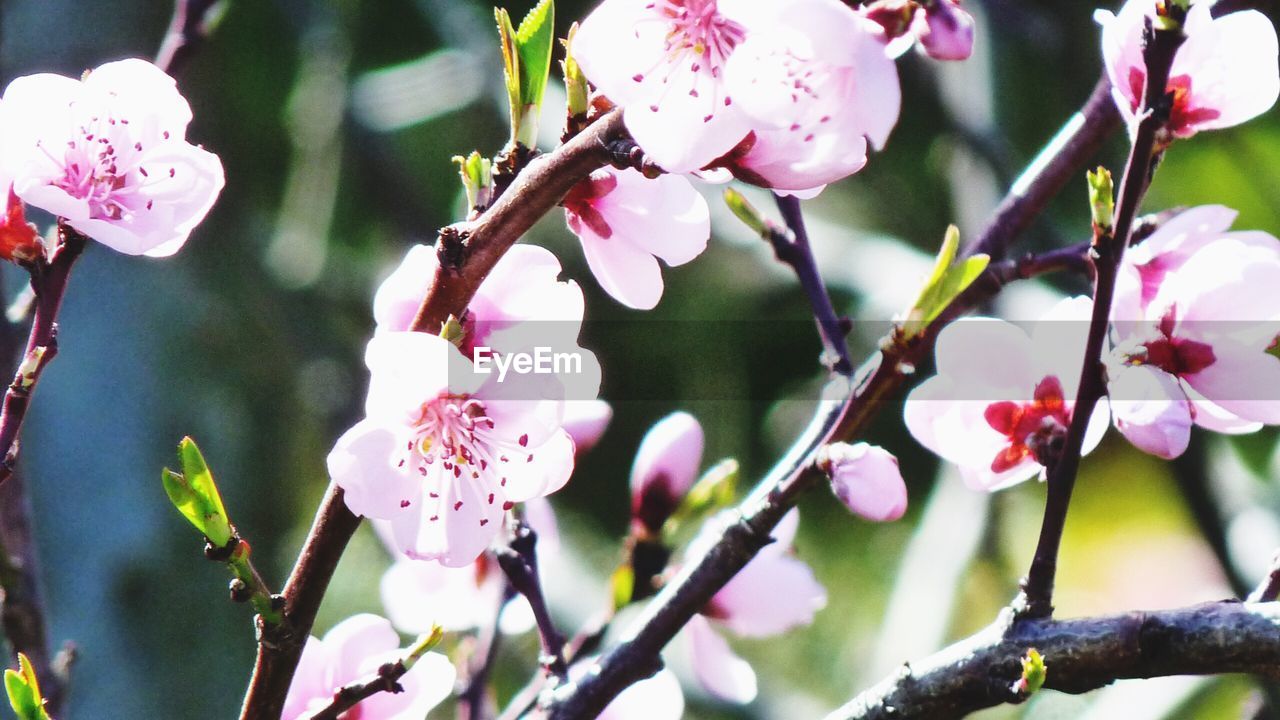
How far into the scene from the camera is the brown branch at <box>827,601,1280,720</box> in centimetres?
43

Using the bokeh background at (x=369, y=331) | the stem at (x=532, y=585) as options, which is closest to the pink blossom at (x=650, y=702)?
the stem at (x=532, y=585)

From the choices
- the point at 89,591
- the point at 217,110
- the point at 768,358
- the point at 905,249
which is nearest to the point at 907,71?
the point at 905,249

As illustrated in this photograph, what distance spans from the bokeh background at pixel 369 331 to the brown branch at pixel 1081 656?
452 millimetres

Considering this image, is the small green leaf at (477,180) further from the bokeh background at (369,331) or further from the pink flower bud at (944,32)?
the bokeh background at (369,331)

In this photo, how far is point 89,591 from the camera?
3.98ft

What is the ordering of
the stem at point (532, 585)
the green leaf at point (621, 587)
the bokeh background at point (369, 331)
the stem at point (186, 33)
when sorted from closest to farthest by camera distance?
the stem at point (532, 585) → the green leaf at point (621, 587) → the stem at point (186, 33) → the bokeh background at point (369, 331)

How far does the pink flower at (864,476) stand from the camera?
1.59 feet

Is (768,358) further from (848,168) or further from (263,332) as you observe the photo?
(848,168)

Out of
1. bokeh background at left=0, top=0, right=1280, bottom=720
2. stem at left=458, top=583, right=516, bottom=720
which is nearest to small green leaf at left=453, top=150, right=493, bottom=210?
stem at left=458, top=583, right=516, bottom=720

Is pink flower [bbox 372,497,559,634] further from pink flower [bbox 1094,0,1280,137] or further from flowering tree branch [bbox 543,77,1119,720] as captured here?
pink flower [bbox 1094,0,1280,137]

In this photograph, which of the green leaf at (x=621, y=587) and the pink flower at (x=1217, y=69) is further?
the green leaf at (x=621, y=587)

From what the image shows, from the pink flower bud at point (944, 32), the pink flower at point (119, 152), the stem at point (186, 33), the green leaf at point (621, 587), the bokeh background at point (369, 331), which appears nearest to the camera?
the pink flower bud at point (944, 32)

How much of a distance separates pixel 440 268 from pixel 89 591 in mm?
979

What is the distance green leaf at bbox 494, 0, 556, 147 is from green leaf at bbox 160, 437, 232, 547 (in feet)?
0.60
